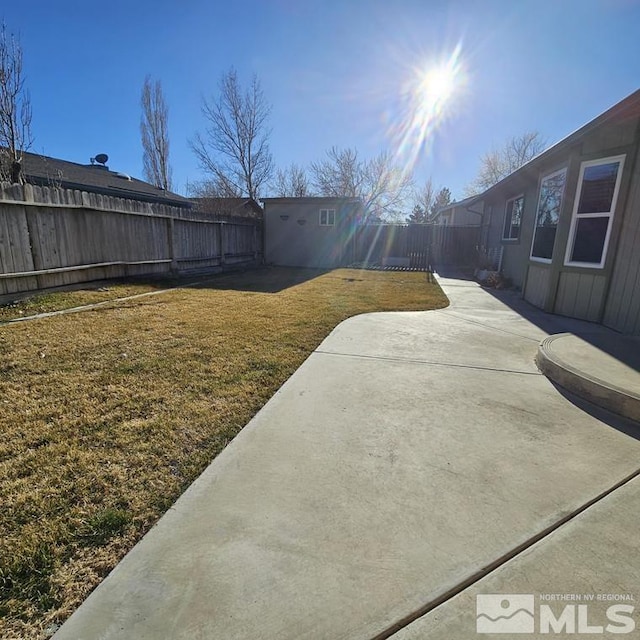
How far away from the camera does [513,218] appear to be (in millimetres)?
10781

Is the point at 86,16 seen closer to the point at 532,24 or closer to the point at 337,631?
the point at 532,24

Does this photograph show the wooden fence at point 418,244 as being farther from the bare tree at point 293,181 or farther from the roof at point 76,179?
the bare tree at point 293,181

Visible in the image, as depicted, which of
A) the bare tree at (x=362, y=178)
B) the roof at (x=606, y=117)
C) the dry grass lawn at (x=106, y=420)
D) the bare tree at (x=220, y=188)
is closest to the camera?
the dry grass lawn at (x=106, y=420)

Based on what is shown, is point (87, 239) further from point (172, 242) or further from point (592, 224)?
point (592, 224)

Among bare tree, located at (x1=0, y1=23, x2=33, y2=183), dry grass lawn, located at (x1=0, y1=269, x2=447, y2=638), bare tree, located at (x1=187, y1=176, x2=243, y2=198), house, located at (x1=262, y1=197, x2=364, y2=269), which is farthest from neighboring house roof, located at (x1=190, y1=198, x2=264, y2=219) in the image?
dry grass lawn, located at (x1=0, y1=269, x2=447, y2=638)

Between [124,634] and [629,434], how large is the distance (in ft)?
10.7

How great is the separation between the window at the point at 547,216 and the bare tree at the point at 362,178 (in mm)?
22718

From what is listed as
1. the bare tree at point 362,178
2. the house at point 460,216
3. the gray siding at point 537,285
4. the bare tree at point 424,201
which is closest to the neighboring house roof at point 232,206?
the house at point 460,216

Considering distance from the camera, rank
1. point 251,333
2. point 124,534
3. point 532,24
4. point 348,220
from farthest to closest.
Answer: point 348,220 → point 532,24 → point 251,333 → point 124,534

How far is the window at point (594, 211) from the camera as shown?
5.22 meters

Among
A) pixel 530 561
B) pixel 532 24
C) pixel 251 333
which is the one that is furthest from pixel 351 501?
pixel 532 24

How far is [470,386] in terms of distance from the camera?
10.6 feet

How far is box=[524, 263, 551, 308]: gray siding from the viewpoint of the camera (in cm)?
659

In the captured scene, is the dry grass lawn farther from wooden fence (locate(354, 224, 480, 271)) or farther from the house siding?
wooden fence (locate(354, 224, 480, 271))
